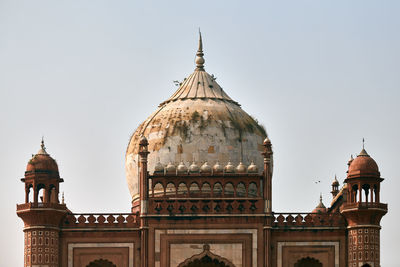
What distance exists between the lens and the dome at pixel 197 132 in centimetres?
6406

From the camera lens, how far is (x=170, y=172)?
61844mm

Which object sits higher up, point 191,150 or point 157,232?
point 191,150

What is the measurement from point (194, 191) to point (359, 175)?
6.73 meters

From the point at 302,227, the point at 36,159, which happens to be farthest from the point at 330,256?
the point at 36,159

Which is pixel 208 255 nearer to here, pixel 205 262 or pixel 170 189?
pixel 205 262

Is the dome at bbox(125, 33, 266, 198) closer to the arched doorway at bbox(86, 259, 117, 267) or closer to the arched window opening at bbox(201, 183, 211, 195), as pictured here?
the arched window opening at bbox(201, 183, 211, 195)

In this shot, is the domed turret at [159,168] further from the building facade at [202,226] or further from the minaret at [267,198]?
the minaret at [267,198]

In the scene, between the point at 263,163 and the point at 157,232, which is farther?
the point at 263,163

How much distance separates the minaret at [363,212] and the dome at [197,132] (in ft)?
16.5

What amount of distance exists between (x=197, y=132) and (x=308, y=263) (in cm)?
739

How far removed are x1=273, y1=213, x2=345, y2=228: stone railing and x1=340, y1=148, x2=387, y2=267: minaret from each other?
16.4 inches

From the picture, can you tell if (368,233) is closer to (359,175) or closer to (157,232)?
(359,175)

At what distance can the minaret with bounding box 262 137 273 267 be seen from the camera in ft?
198

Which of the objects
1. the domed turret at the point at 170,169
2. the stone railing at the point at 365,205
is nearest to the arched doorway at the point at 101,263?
the domed turret at the point at 170,169
